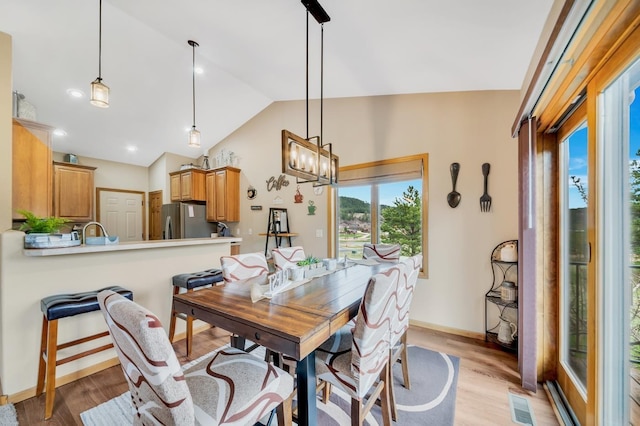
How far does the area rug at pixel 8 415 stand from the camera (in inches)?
63.8

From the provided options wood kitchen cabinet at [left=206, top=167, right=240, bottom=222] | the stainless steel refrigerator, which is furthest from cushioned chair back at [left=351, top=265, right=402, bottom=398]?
the stainless steel refrigerator

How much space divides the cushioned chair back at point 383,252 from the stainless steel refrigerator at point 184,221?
3.49 meters

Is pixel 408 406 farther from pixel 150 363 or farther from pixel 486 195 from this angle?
pixel 486 195

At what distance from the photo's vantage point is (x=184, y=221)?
4742mm

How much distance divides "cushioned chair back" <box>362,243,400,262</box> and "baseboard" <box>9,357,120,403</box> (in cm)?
263

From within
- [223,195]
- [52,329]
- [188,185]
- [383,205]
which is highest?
[188,185]

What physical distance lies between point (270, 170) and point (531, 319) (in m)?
3.89

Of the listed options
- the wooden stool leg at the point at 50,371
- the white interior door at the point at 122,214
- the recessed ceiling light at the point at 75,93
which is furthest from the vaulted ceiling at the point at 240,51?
the wooden stool leg at the point at 50,371

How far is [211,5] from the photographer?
6.99 feet

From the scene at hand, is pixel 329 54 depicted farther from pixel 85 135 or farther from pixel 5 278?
pixel 85 135

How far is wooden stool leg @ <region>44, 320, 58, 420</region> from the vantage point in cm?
167

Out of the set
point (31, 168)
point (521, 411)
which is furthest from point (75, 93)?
point (521, 411)

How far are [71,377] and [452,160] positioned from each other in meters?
4.09

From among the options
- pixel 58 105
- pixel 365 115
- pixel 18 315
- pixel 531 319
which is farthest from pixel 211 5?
pixel 531 319
